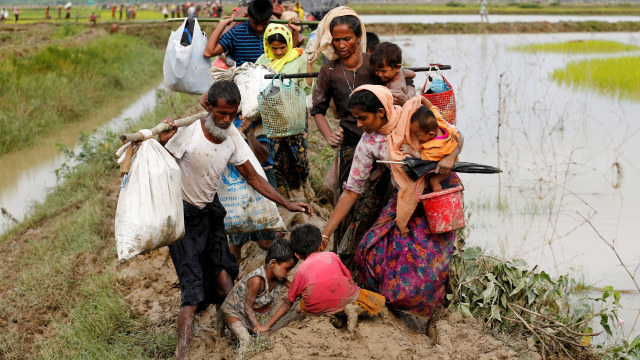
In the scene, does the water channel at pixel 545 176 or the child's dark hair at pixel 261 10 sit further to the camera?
the water channel at pixel 545 176

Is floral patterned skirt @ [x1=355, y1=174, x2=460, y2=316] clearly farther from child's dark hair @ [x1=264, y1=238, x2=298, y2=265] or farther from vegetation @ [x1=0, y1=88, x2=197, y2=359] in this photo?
vegetation @ [x1=0, y1=88, x2=197, y2=359]

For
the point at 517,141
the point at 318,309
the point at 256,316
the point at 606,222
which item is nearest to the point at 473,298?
the point at 318,309

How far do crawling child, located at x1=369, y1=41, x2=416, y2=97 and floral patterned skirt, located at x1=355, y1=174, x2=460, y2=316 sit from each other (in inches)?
26.1

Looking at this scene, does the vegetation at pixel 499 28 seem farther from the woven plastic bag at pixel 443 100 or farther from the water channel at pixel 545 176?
the woven plastic bag at pixel 443 100

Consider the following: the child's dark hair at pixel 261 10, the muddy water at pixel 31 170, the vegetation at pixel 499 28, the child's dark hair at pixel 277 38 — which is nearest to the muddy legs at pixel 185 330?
the child's dark hair at pixel 277 38

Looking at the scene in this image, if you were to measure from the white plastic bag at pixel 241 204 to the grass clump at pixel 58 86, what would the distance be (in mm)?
7200

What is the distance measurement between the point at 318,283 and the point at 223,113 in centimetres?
99

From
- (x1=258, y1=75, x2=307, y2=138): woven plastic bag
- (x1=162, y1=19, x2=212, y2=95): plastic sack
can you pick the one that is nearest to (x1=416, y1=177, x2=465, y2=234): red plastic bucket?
(x1=258, y1=75, x2=307, y2=138): woven plastic bag

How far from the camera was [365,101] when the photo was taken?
3.44 meters

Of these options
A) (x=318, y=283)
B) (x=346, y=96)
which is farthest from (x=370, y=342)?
(x=346, y=96)

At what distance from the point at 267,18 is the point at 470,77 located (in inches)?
394

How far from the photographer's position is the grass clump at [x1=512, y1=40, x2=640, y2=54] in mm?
18562

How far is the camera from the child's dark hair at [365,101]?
344 centimetres

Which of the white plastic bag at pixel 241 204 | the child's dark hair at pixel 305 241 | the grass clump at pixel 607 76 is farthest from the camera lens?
the grass clump at pixel 607 76
